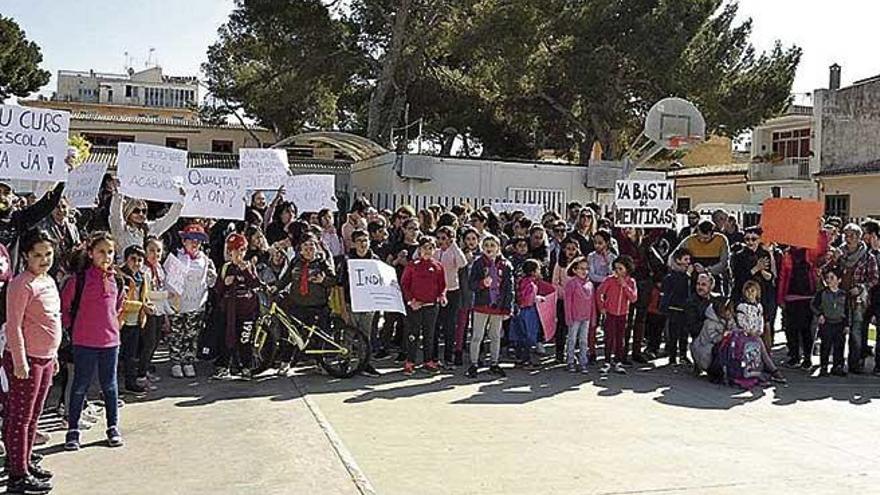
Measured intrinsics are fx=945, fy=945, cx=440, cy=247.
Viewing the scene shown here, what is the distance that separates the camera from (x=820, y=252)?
11547mm

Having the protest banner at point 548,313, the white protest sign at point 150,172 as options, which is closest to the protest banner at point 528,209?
the protest banner at point 548,313

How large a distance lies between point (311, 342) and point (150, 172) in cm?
239

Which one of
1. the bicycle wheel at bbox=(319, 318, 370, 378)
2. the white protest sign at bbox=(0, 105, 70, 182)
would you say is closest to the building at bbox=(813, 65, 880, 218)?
the bicycle wheel at bbox=(319, 318, 370, 378)

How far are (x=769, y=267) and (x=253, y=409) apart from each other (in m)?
6.23

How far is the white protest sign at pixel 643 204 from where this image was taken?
11.8 m

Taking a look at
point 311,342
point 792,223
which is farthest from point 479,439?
point 792,223

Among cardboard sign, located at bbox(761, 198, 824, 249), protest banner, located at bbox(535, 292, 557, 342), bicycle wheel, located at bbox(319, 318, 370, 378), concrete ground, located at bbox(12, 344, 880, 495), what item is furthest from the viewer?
cardboard sign, located at bbox(761, 198, 824, 249)

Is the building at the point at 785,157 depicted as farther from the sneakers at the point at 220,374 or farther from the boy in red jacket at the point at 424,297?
the sneakers at the point at 220,374

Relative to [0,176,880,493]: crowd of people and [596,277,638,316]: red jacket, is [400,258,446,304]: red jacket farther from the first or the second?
[596,277,638,316]: red jacket

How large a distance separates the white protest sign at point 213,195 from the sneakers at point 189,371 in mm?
1842

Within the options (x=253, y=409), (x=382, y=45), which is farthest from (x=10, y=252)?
(x=382, y=45)

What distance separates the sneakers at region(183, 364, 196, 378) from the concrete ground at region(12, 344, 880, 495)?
38 cm

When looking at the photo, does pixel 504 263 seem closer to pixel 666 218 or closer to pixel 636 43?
pixel 666 218

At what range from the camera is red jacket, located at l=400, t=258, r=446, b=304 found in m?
9.95
